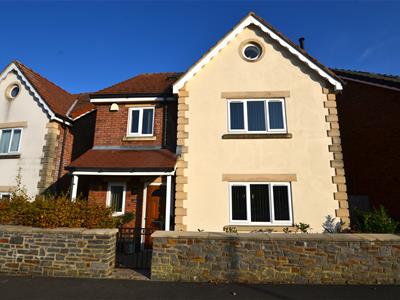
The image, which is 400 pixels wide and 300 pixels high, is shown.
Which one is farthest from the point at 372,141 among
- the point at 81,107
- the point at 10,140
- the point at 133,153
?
the point at 10,140

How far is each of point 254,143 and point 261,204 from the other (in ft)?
7.43

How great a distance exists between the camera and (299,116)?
1034 cm

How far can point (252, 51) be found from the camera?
11414mm

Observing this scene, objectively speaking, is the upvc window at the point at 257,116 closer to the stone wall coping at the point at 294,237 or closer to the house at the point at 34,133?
the stone wall coping at the point at 294,237

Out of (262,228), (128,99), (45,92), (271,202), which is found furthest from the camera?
(45,92)

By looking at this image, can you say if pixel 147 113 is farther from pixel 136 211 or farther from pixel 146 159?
pixel 136 211

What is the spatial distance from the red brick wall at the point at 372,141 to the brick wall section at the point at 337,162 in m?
4.15

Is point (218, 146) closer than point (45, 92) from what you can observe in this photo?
Yes

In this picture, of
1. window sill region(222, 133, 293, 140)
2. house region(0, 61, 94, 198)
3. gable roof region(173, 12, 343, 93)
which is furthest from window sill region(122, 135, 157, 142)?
house region(0, 61, 94, 198)

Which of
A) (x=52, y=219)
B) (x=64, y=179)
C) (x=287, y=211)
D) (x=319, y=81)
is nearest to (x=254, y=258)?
(x=287, y=211)

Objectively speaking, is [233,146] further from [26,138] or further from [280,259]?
[26,138]

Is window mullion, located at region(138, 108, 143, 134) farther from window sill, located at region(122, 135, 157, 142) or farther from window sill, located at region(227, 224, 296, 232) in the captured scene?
window sill, located at region(227, 224, 296, 232)

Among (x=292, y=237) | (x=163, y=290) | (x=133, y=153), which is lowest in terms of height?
(x=163, y=290)

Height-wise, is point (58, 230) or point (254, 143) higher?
point (254, 143)
